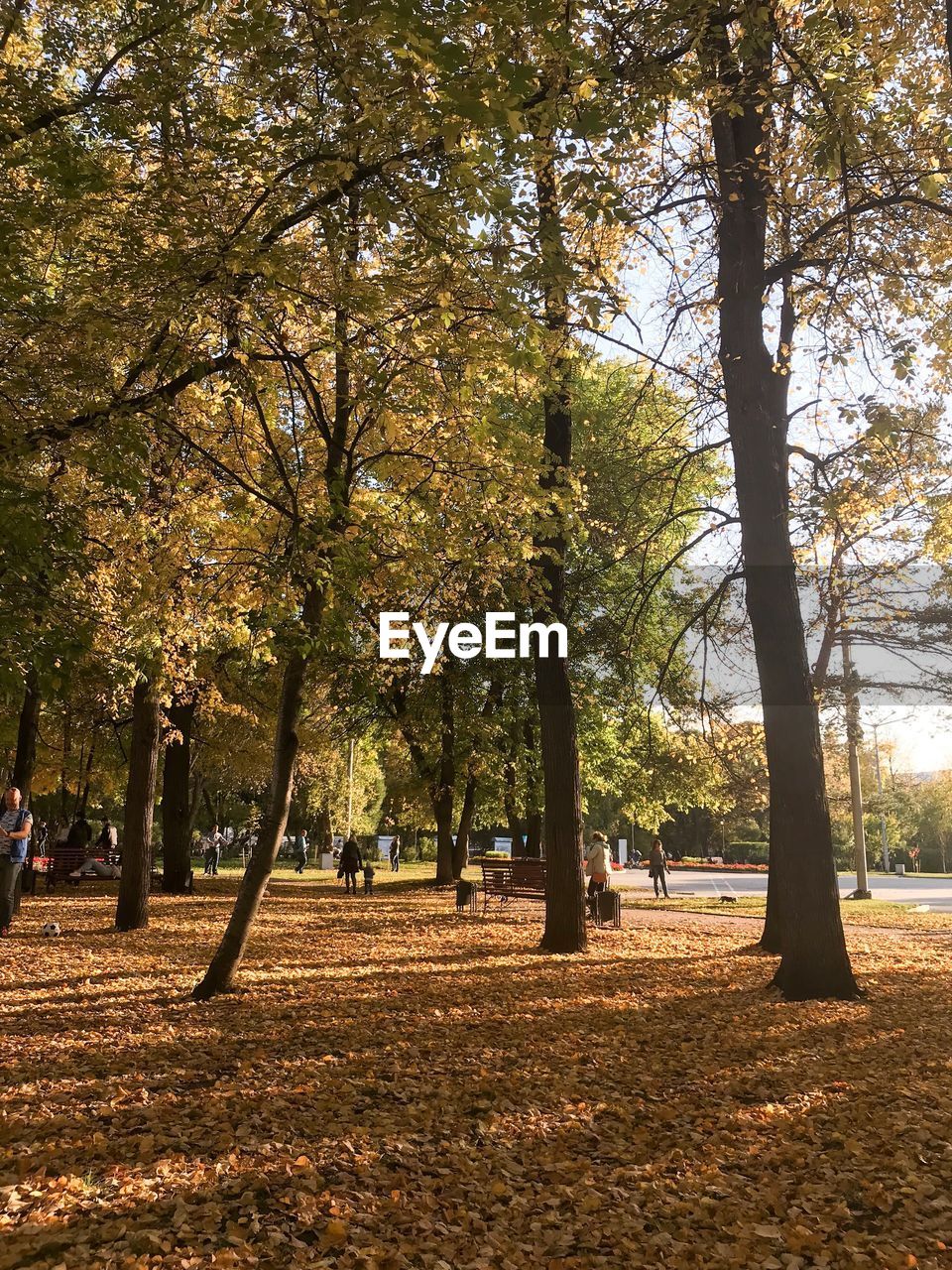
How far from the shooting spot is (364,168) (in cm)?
677

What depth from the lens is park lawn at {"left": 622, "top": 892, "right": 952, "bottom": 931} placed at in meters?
17.8

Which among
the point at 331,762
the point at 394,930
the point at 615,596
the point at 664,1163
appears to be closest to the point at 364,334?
the point at 664,1163

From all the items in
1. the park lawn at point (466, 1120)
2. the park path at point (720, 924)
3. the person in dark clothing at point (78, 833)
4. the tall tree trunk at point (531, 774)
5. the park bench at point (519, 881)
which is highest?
the tall tree trunk at point (531, 774)

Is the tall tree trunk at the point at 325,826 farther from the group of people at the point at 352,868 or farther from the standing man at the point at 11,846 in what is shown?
the standing man at the point at 11,846

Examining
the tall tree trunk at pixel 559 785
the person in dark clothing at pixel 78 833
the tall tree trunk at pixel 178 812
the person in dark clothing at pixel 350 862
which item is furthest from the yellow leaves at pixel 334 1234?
the person in dark clothing at pixel 78 833

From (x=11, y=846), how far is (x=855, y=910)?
1832 centimetres

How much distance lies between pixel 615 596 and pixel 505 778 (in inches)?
261

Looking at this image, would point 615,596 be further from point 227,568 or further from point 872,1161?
point 872,1161

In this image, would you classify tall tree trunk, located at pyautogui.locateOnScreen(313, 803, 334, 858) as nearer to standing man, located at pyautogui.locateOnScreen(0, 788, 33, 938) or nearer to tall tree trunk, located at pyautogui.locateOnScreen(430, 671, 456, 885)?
tall tree trunk, located at pyautogui.locateOnScreen(430, 671, 456, 885)

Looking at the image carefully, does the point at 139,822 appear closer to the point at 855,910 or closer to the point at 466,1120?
the point at 466,1120

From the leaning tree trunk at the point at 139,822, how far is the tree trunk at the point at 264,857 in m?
4.79

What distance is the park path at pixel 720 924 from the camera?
1542 centimetres

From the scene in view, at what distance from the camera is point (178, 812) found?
2094cm

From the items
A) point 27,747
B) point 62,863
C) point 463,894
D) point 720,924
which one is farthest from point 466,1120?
point 62,863
